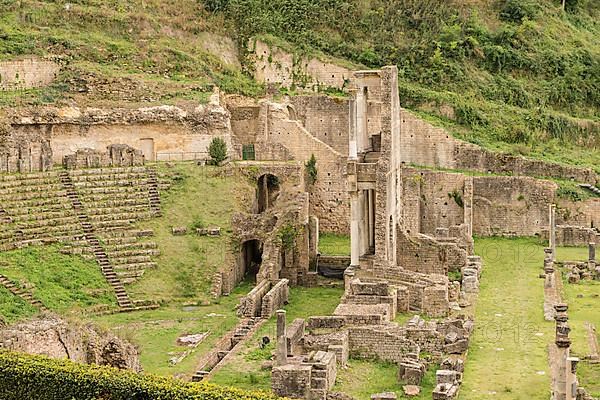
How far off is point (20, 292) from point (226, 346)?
7734 millimetres

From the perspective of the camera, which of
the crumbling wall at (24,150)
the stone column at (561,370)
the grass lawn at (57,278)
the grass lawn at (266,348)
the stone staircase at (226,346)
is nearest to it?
the stone column at (561,370)

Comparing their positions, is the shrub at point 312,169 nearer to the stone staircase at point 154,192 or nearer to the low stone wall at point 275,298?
the stone staircase at point 154,192

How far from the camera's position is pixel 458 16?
74562 millimetres

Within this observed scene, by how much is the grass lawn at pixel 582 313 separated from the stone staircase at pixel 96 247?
50.7 feet

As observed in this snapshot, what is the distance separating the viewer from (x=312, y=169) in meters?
62.4

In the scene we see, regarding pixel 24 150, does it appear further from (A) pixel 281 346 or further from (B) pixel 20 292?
(A) pixel 281 346

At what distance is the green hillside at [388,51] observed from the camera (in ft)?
216

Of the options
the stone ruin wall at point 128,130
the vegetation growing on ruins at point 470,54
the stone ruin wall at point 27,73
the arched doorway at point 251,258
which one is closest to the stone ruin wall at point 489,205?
the vegetation growing on ruins at point 470,54

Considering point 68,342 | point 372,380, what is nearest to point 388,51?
point 372,380

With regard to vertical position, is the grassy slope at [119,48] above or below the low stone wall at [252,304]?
above

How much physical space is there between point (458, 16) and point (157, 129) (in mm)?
21073

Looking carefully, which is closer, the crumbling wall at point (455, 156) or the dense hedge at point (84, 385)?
the dense hedge at point (84, 385)

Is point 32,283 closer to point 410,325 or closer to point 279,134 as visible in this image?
point 410,325

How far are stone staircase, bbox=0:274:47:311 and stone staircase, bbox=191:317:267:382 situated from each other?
6.39m
